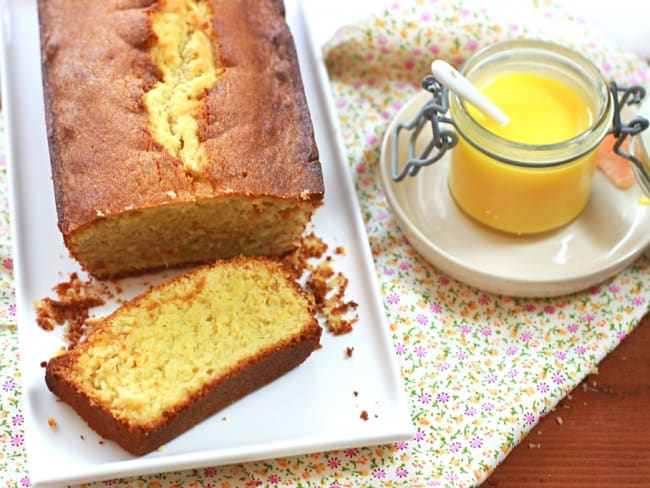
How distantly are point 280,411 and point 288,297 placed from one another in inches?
A: 12.8

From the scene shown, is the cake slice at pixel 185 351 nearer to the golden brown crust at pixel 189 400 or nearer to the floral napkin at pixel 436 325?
the golden brown crust at pixel 189 400

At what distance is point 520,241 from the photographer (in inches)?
118

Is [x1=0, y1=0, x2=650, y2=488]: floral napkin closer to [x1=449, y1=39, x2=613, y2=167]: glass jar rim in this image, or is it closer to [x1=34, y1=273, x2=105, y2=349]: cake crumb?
[x1=34, y1=273, x2=105, y2=349]: cake crumb

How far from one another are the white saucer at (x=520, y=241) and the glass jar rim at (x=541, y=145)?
0.36m

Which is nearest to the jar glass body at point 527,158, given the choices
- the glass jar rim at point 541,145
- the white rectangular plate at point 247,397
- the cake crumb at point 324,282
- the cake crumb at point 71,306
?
the glass jar rim at point 541,145

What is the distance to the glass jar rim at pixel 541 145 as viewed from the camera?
269cm

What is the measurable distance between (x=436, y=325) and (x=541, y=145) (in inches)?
A: 25.3

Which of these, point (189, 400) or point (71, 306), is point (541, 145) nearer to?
point (189, 400)

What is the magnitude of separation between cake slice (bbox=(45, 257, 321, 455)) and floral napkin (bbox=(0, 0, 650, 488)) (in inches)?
8.7

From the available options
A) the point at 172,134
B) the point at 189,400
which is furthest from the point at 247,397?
the point at 172,134

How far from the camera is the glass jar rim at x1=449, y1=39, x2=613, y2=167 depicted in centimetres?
269

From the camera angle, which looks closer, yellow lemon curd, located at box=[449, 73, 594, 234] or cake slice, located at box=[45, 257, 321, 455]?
cake slice, located at box=[45, 257, 321, 455]

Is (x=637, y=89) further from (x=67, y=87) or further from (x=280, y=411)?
(x=67, y=87)

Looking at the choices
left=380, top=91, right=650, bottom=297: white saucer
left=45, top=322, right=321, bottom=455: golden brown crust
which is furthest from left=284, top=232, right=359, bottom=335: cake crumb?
left=380, top=91, right=650, bottom=297: white saucer
